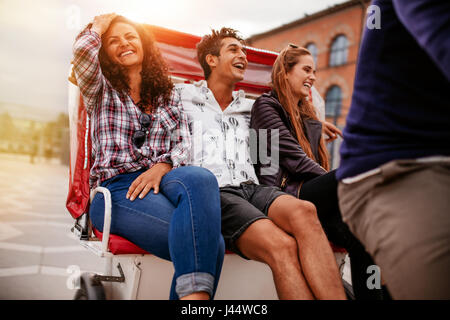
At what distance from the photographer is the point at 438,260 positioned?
80 centimetres

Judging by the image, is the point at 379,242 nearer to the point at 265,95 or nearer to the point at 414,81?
the point at 414,81

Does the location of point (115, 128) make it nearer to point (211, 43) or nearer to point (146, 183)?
point (146, 183)

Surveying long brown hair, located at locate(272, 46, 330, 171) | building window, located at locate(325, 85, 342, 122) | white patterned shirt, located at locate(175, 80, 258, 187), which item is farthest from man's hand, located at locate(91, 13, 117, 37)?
building window, located at locate(325, 85, 342, 122)

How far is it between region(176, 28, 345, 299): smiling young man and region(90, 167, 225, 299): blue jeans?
235mm

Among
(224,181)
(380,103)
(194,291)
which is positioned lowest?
(194,291)

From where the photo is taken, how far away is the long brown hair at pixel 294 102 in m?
2.48

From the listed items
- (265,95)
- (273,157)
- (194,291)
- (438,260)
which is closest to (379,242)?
(438,260)

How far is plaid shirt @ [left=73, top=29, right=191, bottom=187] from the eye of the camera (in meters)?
1.88

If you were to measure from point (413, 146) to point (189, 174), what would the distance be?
929 mm

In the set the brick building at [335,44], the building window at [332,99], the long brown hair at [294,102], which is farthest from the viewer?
the building window at [332,99]

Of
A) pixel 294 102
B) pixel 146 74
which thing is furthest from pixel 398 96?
pixel 294 102

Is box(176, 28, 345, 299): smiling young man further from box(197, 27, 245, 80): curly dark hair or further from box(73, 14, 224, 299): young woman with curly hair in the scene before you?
box(73, 14, 224, 299): young woman with curly hair

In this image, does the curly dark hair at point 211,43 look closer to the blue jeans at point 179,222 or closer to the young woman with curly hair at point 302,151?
the young woman with curly hair at point 302,151

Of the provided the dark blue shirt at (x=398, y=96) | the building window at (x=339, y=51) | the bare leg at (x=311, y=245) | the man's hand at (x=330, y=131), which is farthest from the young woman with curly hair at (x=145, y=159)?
the building window at (x=339, y=51)
